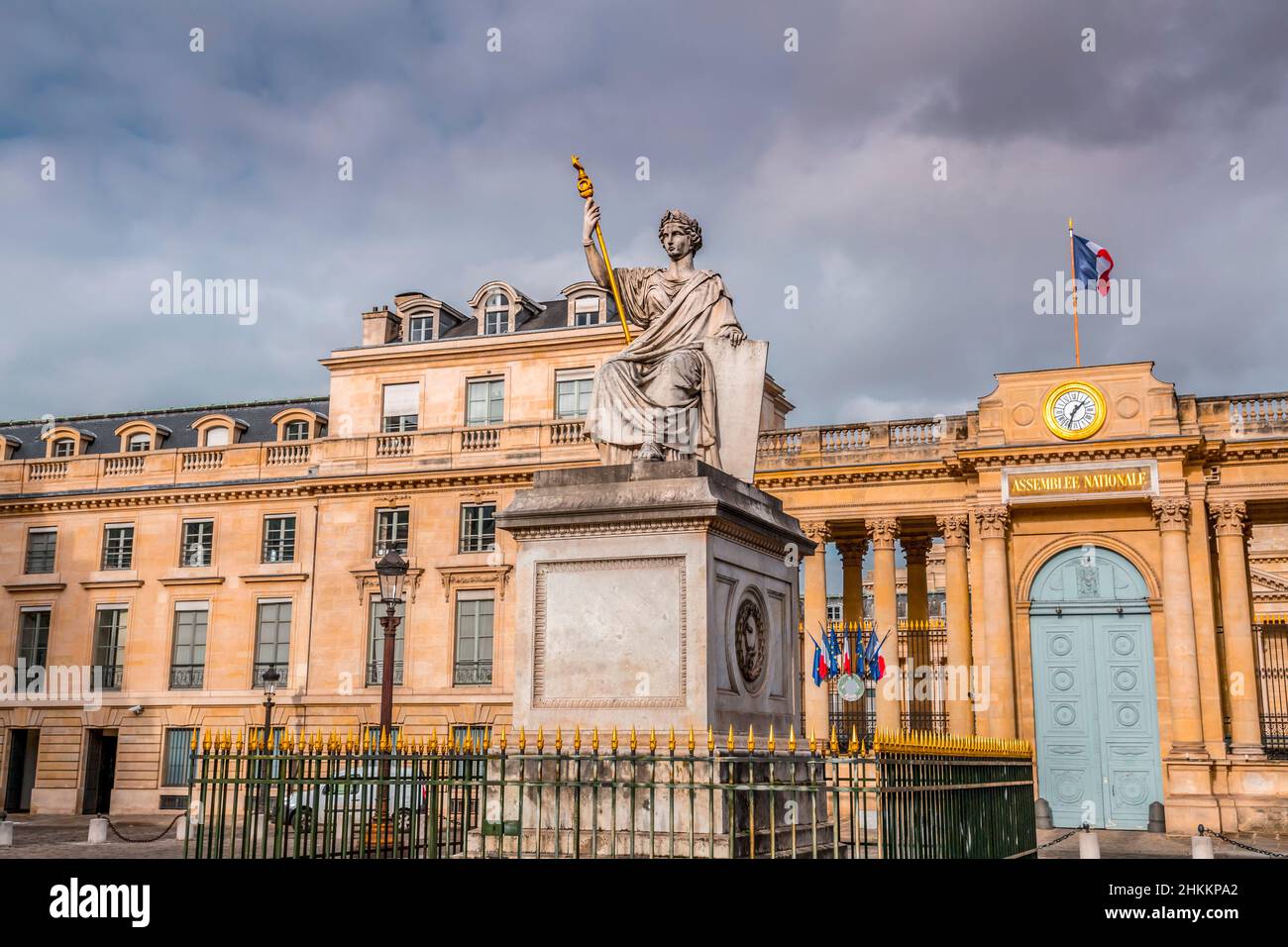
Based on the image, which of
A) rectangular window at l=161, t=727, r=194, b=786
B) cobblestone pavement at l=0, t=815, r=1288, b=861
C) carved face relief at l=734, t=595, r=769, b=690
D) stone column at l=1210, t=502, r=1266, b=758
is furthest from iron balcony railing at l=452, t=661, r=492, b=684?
carved face relief at l=734, t=595, r=769, b=690

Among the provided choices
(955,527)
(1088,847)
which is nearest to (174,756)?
(955,527)

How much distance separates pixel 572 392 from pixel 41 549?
64.3 ft

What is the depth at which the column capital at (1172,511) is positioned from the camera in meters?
34.2

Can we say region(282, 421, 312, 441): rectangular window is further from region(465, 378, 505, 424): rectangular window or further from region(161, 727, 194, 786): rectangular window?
region(161, 727, 194, 786): rectangular window

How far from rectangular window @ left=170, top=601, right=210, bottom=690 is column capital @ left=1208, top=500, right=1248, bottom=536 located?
31.1 m

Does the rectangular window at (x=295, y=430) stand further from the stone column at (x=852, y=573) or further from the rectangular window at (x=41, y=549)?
the stone column at (x=852, y=573)

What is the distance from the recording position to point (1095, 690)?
115 feet

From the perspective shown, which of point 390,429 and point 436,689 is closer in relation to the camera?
point 436,689

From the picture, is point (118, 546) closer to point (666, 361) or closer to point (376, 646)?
point (376, 646)

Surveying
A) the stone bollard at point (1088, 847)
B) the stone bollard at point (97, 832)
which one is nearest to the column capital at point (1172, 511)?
the stone bollard at point (1088, 847)
